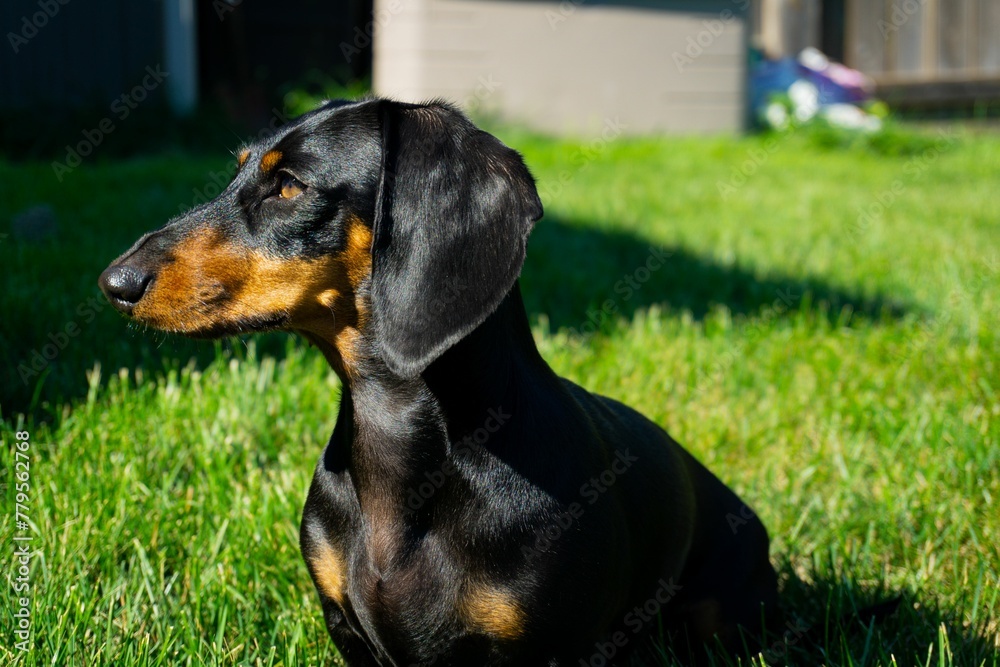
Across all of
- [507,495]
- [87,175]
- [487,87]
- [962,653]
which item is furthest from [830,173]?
[507,495]

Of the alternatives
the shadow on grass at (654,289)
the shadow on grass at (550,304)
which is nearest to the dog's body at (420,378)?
the shadow on grass at (550,304)

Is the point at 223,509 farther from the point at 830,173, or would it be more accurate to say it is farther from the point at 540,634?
the point at 830,173

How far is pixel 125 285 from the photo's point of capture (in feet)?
6.15

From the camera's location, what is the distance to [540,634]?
186 cm

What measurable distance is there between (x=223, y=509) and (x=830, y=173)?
6.98m

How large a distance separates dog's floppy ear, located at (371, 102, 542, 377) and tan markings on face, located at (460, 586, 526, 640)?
451mm

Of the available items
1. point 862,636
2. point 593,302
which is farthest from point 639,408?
point 862,636

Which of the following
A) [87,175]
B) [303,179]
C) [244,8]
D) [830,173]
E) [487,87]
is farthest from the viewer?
[244,8]

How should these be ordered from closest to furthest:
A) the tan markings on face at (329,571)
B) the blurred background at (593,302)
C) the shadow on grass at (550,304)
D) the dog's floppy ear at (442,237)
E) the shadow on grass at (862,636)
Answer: the dog's floppy ear at (442,237)
the tan markings on face at (329,571)
the shadow on grass at (862,636)
the blurred background at (593,302)
the shadow on grass at (550,304)

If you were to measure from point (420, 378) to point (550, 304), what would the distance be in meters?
2.69

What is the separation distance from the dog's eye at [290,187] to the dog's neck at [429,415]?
1.28 feet

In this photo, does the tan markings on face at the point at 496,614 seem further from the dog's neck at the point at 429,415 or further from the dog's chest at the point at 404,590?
the dog's neck at the point at 429,415

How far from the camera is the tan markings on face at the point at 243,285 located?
1.88 metres

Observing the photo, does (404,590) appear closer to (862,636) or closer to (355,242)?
(355,242)
